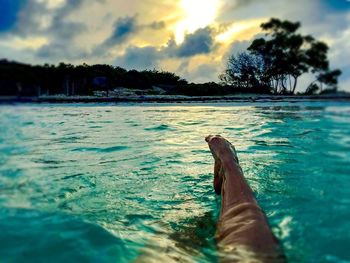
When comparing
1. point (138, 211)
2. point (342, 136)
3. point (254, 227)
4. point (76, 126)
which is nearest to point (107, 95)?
point (76, 126)

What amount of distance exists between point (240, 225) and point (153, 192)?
165 centimetres

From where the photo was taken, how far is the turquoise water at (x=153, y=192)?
2.68 meters

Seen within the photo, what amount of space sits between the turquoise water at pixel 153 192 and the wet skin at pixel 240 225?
14cm

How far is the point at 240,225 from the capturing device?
233cm

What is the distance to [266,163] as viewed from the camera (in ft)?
17.4

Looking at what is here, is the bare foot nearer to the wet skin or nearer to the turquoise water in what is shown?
the wet skin

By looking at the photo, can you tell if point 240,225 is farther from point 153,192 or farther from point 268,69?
point 268,69

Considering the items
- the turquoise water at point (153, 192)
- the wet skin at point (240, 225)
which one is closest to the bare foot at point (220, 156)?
the wet skin at point (240, 225)

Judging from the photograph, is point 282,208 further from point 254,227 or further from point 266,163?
point 266,163

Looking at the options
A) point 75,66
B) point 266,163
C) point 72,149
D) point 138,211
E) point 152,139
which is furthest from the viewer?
point 75,66

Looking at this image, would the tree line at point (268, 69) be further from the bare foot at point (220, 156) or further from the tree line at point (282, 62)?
the bare foot at point (220, 156)

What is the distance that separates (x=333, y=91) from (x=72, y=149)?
3.74 metres

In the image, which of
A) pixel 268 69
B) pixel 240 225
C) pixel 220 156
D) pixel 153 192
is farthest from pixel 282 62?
pixel 240 225

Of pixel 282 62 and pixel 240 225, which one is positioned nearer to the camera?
pixel 240 225
